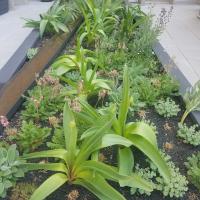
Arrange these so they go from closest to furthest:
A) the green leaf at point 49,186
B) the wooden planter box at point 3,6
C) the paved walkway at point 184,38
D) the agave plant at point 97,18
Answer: the green leaf at point 49,186
the agave plant at point 97,18
the paved walkway at point 184,38
the wooden planter box at point 3,6

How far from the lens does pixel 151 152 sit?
5.20 ft

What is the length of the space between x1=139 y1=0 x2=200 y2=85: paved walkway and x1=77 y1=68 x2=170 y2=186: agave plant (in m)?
1.51

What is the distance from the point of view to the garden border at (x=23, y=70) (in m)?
2.06

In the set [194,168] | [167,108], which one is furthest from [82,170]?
[167,108]

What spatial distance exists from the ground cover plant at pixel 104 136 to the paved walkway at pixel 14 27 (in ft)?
3.54

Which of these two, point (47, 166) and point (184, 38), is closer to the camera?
point (47, 166)

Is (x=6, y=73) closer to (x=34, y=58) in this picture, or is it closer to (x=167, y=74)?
(x=34, y=58)

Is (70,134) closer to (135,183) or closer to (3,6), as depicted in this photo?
(135,183)

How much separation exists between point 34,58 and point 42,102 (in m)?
0.75

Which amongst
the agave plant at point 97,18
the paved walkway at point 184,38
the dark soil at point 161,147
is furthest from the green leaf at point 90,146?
the paved walkway at point 184,38

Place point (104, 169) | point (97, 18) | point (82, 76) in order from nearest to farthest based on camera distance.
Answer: point (104, 169)
point (82, 76)
point (97, 18)

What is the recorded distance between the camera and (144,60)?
9.00ft

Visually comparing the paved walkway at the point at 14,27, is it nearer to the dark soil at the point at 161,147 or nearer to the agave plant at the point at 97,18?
the agave plant at the point at 97,18

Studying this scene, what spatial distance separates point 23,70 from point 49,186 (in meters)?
1.20
